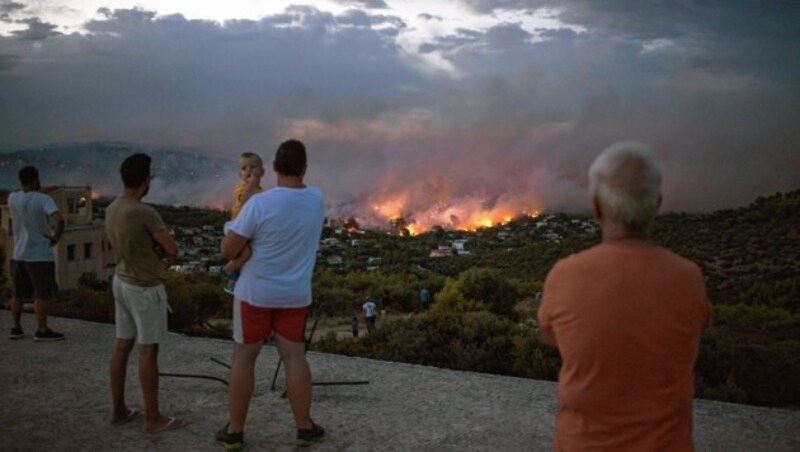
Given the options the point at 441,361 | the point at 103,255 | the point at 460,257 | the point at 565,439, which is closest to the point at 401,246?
the point at 460,257

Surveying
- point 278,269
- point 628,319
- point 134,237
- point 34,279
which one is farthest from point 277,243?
point 34,279

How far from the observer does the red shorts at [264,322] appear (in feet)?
13.3

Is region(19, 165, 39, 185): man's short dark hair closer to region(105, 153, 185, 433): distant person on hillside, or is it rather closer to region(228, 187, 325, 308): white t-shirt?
region(105, 153, 185, 433): distant person on hillside

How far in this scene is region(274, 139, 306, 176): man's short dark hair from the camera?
403 cm

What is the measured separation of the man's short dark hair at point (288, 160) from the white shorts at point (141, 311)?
49.0 inches

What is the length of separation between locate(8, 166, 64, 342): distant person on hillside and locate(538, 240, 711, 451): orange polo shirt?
5.66 m

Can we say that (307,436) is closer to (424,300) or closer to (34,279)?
(34,279)

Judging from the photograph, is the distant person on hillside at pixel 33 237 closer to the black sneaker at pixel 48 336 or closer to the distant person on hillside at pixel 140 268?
the black sneaker at pixel 48 336

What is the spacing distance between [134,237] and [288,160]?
45.5 inches

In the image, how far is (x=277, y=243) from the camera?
3965 millimetres

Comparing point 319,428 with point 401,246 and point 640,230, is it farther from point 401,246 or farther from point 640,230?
point 401,246

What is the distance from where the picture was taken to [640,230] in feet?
7.39

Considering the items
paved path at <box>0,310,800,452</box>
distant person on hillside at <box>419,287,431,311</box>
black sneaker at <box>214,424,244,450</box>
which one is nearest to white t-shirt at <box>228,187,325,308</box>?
black sneaker at <box>214,424,244,450</box>

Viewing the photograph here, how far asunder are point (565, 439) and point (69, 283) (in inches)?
1232
